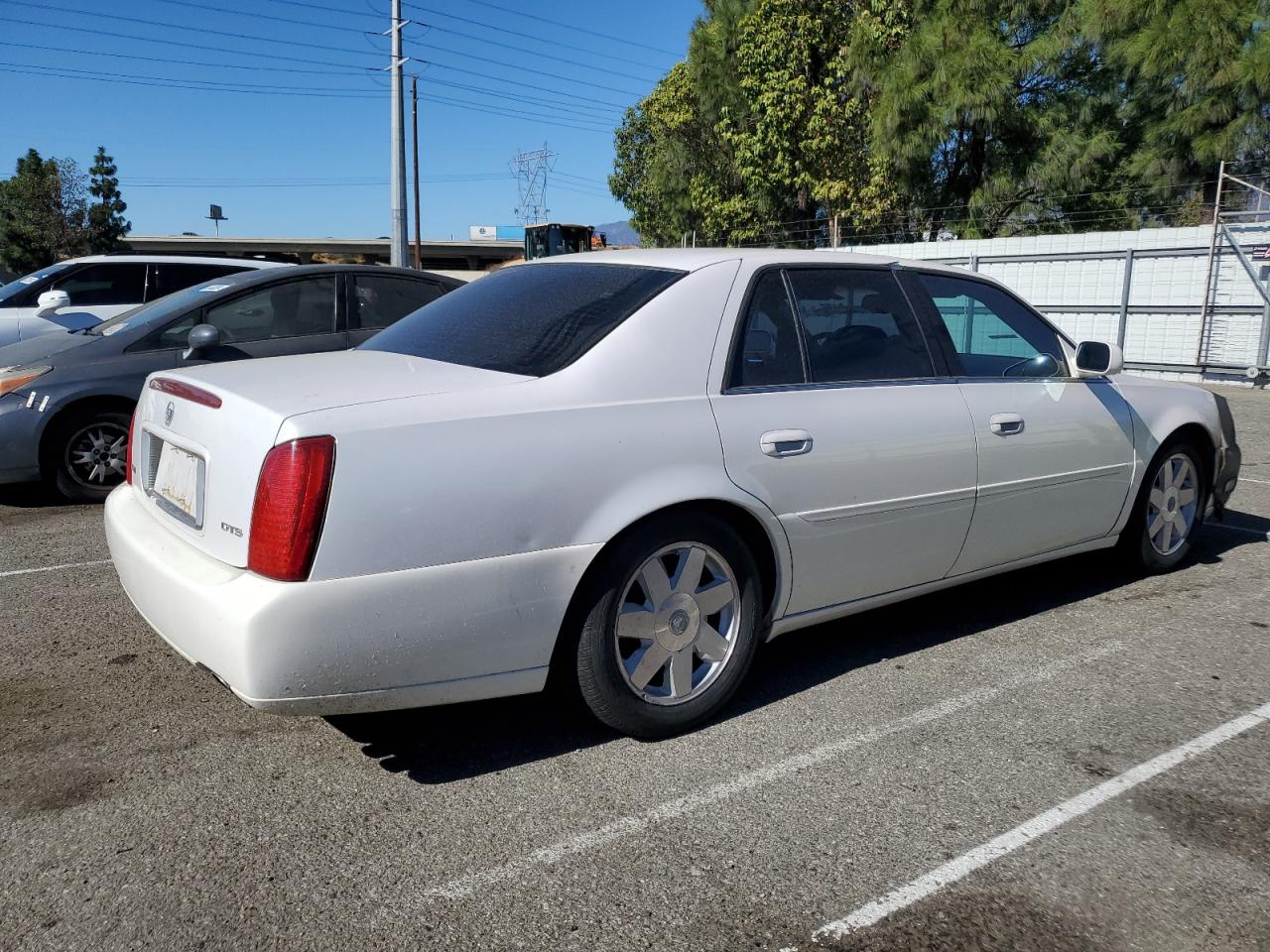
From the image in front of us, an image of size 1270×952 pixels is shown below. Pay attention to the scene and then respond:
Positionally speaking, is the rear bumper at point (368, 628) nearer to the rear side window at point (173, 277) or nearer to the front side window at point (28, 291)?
the rear side window at point (173, 277)

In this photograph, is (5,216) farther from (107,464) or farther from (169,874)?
(169,874)

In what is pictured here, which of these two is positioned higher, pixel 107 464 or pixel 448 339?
pixel 448 339

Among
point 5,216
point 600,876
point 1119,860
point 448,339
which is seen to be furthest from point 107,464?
point 5,216

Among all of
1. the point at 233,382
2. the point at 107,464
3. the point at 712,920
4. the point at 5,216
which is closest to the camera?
the point at 712,920

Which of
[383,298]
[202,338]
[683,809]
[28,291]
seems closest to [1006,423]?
[683,809]

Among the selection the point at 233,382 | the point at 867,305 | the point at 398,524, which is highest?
A: the point at 867,305

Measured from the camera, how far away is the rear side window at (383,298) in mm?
7262

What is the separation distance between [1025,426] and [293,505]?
9.48 feet

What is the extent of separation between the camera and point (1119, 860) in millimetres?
2648

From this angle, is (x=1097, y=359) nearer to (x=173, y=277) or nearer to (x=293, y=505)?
(x=293, y=505)

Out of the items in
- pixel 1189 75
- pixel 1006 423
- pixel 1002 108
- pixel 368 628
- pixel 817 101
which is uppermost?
pixel 817 101

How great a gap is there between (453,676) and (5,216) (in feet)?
→ 191

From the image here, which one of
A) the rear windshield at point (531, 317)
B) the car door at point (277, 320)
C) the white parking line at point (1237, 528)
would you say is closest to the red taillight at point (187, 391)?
the rear windshield at point (531, 317)

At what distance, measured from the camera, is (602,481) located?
2.97 m
